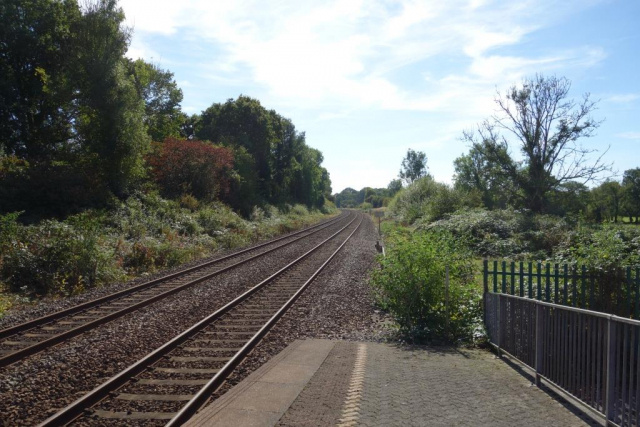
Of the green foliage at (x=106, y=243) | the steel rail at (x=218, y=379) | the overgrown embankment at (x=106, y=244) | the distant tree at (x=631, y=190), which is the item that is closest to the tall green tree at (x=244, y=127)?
the overgrown embankment at (x=106, y=244)

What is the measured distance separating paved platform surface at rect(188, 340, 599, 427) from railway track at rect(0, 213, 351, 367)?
3.84 meters

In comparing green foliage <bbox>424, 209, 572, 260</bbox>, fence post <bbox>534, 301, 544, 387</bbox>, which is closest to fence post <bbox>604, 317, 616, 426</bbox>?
fence post <bbox>534, 301, 544, 387</bbox>

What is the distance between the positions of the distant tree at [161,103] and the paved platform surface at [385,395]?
42.2m

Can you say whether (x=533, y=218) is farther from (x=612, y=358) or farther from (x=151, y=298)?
(x=612, y=358)

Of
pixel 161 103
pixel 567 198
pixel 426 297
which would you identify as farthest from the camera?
pixel 161 103

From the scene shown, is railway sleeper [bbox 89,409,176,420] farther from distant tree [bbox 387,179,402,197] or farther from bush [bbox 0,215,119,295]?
distant tree [bbox 387,179,402,197]

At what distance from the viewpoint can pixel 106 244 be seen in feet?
Result: 59.3

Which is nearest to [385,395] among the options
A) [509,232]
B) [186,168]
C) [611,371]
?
[611,371]

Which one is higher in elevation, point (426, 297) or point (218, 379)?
point (426, 297)

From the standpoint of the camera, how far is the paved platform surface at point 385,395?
16.6 feet

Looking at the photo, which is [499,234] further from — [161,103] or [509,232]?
[161,103]

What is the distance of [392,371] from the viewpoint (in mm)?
6812

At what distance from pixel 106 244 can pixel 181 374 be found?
1271cm

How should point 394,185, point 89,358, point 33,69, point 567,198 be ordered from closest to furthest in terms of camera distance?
point 89,358, point 33,69, point 567,198, point 394,185
